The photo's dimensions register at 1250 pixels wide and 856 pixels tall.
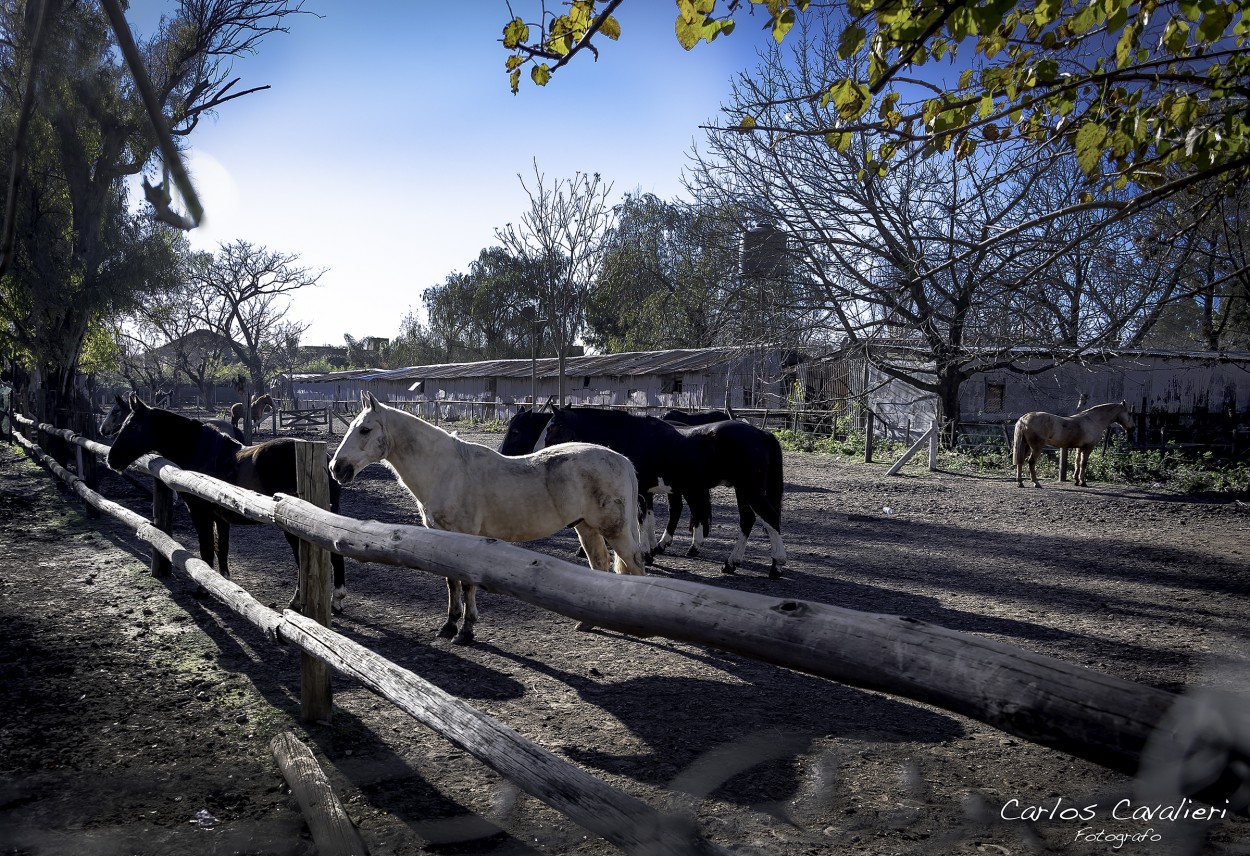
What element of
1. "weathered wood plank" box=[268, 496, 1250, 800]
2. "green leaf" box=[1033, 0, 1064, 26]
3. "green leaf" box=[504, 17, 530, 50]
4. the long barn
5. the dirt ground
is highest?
"green leaf" box=[1033, 0, 1064, 26]

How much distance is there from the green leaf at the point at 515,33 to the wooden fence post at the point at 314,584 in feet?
6.97

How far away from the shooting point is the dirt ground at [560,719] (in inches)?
118

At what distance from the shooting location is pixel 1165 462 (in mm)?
15453

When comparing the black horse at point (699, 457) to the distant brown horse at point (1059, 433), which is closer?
the black horse at point (699, 457)

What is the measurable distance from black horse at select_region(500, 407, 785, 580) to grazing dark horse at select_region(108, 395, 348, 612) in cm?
298

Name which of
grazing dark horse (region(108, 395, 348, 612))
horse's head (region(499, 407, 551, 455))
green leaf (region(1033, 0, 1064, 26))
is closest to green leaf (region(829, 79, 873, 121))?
green leaf (region(1033, 0, 1064, 26))

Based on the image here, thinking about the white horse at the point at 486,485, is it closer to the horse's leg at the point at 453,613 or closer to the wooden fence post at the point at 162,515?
the horse's leg at the point at 453,613

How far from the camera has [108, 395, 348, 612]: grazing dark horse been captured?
21.1ft

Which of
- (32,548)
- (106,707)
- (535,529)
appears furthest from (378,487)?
(106,707)

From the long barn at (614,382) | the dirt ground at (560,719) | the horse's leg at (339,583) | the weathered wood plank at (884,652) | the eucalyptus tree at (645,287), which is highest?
the eucalyptus tree at (645,287)

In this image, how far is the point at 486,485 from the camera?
5.68 meters

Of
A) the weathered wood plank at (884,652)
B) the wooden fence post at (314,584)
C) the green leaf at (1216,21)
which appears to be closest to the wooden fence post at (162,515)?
the wooden fence post at (314,584)

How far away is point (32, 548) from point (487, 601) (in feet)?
18.1

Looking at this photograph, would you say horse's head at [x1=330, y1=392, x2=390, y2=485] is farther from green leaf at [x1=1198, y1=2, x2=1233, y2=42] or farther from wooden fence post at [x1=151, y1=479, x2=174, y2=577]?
green leaf at [x1=1198, y1=2, x2=1233, y2=42]
